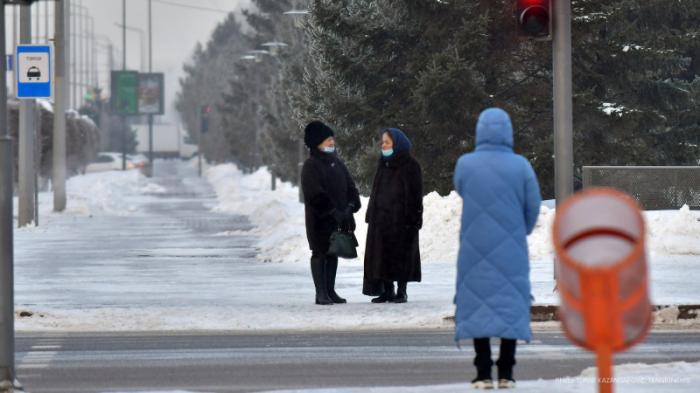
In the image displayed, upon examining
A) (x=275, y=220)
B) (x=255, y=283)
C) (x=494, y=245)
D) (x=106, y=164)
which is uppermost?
(x=494, y=245)

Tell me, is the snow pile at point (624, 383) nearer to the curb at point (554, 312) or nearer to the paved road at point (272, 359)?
the paved road at point (272, 359)

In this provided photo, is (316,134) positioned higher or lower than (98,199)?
higher

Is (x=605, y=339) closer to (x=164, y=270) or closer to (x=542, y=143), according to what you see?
(x=164, y=270)

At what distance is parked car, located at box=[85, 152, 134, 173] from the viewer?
11462cm

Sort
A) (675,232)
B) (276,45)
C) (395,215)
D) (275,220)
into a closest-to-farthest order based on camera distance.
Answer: (395,215) < (675,232) < (275,220) < (276,45)

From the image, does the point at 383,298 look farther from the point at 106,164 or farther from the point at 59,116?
the point at 106,164

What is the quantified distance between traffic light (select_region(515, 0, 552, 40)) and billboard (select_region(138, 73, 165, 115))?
109963mm

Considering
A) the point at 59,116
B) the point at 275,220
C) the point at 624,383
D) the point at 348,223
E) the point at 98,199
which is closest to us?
the point at 624,383

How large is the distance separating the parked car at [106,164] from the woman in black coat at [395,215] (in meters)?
97.3

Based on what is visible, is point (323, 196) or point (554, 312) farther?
point (323, 196)

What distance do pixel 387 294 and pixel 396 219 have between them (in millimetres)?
1031

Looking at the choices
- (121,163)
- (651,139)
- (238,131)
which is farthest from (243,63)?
(651,139)

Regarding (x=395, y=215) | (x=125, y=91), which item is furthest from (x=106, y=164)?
(x=395, y=215)

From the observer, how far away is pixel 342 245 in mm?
17062
